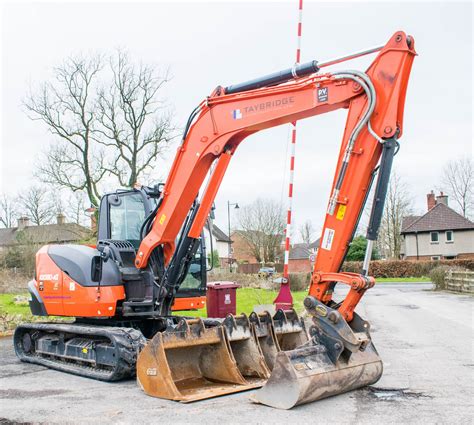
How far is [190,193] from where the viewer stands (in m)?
8.09

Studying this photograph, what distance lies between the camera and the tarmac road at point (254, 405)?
5816 mm

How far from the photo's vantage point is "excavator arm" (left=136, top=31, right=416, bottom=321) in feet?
20.9

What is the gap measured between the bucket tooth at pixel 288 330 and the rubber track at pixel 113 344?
1.80 metres

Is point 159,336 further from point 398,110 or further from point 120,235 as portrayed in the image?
point 398,110

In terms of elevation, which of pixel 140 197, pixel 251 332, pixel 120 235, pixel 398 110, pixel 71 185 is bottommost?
pixel 251 332

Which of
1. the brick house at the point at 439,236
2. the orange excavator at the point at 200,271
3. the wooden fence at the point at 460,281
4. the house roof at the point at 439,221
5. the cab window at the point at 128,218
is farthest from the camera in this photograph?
the house roof at the point at 439,221

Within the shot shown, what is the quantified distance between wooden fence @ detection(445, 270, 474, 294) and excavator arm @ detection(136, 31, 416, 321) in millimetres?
21477

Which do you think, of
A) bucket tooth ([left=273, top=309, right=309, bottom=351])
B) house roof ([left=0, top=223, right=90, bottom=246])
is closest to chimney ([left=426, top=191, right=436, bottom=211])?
house roof ([left=0, top=223, right=90, bottom=246])

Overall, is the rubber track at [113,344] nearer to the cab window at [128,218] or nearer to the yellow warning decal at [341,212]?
the cab window at [128,218]

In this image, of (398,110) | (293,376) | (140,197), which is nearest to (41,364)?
(140,197)

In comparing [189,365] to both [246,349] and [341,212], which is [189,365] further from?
[341,212]

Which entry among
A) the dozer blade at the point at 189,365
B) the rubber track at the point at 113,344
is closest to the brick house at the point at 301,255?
the rubber track at the point at 113,344

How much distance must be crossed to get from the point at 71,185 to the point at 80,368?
2699 centimetres

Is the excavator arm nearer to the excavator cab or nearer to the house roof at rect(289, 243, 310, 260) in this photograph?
the excavator cab
